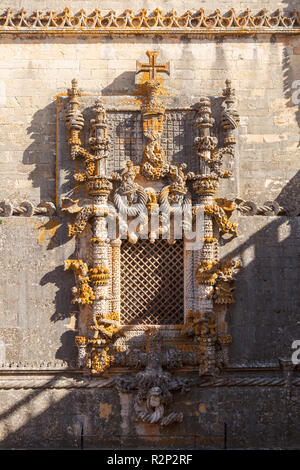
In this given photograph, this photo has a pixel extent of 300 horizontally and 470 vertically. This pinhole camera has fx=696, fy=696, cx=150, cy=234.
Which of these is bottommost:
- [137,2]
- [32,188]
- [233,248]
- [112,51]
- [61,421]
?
[61,421]

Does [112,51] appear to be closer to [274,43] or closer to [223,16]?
[223,16]

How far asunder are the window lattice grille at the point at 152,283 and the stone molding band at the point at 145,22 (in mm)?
3431

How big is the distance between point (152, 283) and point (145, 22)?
13.7 feet

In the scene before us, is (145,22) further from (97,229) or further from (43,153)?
(97,229)

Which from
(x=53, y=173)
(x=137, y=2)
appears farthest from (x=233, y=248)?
(x=137, y=2)

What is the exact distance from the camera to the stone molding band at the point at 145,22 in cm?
1111

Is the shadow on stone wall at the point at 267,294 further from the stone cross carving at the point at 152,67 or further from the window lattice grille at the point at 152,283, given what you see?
the stone cross carving at the point at 152,67

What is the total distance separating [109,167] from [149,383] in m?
3.40

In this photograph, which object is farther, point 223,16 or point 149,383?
point 223,16

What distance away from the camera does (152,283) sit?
11.1 metres

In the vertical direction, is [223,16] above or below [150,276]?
above

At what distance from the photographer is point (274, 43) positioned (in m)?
11.3

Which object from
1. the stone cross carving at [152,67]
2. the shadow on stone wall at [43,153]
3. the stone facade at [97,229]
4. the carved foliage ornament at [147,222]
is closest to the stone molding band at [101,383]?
the stone facade at [97,229]

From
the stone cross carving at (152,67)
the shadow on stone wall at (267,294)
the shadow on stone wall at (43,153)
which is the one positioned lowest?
the shadow on stone wall at (267,294)
